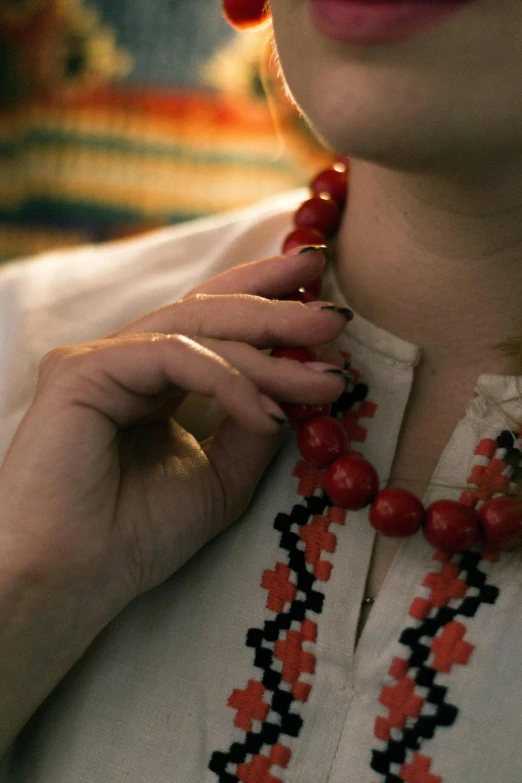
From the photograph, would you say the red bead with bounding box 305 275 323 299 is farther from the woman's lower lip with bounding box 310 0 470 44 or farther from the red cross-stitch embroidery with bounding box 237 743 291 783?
the red cross-stitch embroidery with bounding box 237 743 291 783

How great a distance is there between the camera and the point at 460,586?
68 centimetres

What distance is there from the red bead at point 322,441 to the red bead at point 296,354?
6 cm

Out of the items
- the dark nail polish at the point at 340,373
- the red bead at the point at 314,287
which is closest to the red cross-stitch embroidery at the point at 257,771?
the dark nail polish at the point at 340,373

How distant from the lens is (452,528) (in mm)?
665

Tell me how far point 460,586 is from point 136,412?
0.32 metres

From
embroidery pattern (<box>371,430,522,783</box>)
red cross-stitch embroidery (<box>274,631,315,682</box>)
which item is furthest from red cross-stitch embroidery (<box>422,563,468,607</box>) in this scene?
red cross-stitch embroidery (<box>274,631,315,682</box>)

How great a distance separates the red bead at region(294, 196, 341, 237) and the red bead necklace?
143 millimetres

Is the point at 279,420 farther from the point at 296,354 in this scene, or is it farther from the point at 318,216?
the point at 318,216

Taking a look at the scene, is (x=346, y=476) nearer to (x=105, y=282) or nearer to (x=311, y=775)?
(x=311, y=775)

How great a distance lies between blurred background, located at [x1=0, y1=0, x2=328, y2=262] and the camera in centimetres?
168

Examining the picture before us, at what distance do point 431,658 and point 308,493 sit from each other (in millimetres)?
183

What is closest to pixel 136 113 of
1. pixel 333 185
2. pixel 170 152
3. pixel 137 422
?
pixel 170 152

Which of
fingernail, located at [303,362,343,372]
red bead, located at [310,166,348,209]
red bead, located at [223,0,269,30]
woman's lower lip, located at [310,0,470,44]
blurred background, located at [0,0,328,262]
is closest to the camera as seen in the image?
woman's lower lip, located at [310,0,470,44]

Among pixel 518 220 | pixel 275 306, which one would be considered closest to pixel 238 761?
pixel 275 306
